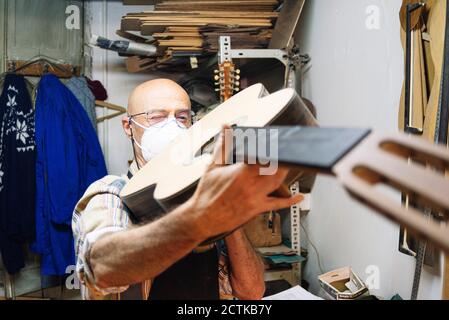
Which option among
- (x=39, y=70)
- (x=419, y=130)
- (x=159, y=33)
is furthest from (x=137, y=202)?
(x=39, y=70)

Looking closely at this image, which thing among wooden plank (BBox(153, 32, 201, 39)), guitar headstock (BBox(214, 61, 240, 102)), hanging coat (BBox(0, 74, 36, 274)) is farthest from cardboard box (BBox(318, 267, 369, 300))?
hanging coat (BBox(0, 74, 36, 274))

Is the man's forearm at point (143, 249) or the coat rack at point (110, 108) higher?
the coat rack at point (110, 108)

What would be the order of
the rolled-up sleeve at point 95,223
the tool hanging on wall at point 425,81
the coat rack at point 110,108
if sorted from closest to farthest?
1. the rolled-up sleeve at point 95,223
2. the tool hanging on wall at point 425,81
3. the coat rack at point 110,108

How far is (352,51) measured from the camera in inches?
68.9

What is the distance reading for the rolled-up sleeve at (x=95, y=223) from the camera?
0.85 metres

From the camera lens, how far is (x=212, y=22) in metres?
2.25

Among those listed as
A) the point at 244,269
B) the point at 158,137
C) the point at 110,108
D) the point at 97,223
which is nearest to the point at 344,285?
the point at 244,269

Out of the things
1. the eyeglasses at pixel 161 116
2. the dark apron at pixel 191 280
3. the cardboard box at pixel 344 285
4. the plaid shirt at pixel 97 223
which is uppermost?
the eyeglasses at pixel 161 116

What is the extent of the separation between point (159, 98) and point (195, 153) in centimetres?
50

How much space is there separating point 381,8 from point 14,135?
216 centimetres

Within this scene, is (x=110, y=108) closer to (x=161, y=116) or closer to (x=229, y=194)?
(x=161, y=116)

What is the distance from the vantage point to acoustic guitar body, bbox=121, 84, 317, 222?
73 centimetres

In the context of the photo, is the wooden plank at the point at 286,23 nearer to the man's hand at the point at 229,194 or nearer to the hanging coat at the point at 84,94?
the hanging coat at the point at 84,94

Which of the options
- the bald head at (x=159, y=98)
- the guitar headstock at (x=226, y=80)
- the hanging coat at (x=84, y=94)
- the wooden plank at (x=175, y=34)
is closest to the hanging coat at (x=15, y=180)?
the hanging coat at (x=84, y=94)
